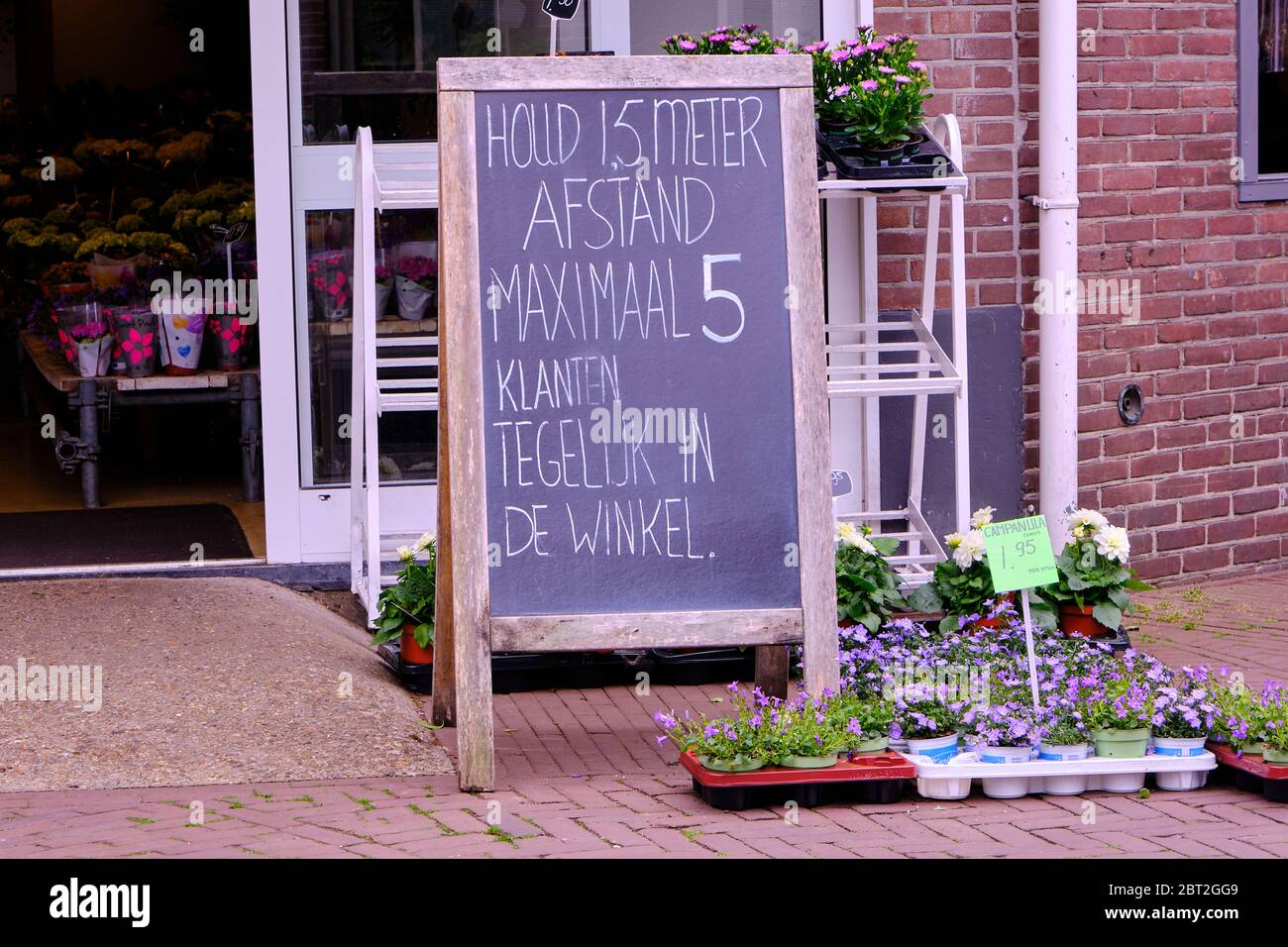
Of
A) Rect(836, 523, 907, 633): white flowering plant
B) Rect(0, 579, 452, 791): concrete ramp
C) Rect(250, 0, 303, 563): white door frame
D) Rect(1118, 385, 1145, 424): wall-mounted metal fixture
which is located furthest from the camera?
Rect(1118, 385, 1145, 424): wall-mounted metal fixture

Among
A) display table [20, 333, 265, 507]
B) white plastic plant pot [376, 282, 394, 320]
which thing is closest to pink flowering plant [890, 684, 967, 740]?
white plastic plant pot [376, 282, 394, 320]

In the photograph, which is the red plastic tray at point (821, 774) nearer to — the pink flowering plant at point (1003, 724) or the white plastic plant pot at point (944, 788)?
the white plastic plant pot at point (944, 788)

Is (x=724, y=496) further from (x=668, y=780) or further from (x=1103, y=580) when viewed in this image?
(x=1103, y=580)

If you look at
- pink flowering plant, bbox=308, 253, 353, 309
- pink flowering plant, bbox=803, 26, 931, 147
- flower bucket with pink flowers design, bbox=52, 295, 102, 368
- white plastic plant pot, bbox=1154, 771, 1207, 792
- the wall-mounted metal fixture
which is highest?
pink flowering plant, bbox=803, 26, 931, 147

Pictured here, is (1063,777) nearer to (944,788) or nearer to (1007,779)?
(1007,779)

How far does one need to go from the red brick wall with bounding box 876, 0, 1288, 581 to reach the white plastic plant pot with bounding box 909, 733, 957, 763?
8.90ft

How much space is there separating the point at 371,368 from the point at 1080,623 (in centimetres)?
254

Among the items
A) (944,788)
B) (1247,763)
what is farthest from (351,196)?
(1247,763)

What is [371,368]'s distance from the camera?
571 centimetres

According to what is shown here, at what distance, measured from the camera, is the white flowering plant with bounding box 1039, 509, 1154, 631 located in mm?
5723

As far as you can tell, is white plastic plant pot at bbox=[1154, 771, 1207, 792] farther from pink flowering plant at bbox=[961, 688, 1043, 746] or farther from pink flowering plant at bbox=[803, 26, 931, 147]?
pink flowering plant at bbox=[803, 26, 931, 147]

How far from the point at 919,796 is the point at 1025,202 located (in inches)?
129

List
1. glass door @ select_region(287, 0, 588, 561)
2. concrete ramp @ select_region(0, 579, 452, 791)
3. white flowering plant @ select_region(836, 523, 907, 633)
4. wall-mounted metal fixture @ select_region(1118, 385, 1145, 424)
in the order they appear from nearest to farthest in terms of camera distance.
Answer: concrete ramp @ select_region(0, 579, 452, 791), white flowering plant @ select_region(836, 523, 907, 633), glass door @ select_region(287, 0, 588, 561), wall-mounted metal fixture @ select_region(1118, 385, 1145, 424)

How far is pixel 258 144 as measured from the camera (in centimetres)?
645
